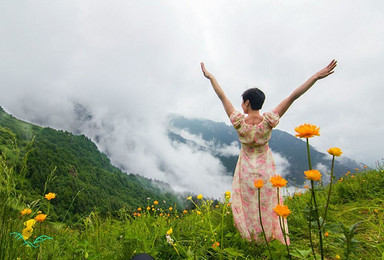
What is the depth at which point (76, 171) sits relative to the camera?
10200 centimetres

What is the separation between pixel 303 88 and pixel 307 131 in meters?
1.70

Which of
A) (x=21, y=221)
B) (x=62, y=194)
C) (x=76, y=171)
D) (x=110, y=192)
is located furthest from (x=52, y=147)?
(x=21, y=221)

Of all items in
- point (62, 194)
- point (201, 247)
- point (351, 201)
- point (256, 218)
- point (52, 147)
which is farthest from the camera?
point (52, 147)

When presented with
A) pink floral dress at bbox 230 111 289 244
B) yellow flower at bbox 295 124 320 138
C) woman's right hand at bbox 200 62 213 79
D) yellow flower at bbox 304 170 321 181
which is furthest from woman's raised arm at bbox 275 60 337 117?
yellow flower at bbox 304 170 321 181

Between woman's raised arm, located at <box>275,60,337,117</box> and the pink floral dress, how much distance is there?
113mm

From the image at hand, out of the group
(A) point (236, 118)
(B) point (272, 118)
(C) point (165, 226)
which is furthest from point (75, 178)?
(B) point (272, 118)

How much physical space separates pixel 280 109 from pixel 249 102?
0.45m

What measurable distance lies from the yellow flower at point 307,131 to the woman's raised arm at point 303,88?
162cm

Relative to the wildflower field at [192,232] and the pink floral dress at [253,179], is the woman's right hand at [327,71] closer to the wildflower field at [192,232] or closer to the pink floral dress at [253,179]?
the pink floral dress at [253,179]

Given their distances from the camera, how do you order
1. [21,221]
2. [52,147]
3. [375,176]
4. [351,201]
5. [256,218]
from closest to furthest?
1. [21,221]
2. [256,218]
3. [351,201]
4. [375,176]
5. [52,147]

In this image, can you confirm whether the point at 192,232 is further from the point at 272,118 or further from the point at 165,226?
the point at 272,118

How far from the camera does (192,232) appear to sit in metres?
2.63

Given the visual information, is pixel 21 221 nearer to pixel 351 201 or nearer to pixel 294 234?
pixel 294 234

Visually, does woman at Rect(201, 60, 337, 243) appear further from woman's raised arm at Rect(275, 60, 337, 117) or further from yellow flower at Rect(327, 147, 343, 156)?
yellow flower at Rect(327, 147, 343, 156)
